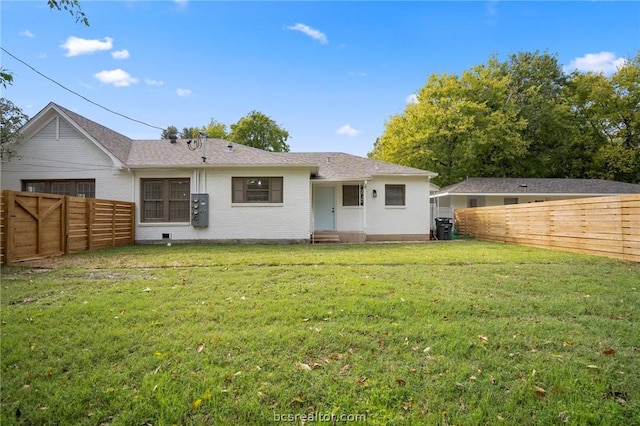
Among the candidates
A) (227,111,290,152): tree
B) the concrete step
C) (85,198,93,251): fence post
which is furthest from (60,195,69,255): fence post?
(227,111,290,152): tree

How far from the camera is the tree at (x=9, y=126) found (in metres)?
12.8

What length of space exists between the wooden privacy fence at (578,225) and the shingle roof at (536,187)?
5727 millimetres

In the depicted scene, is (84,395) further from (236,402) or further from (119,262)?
(119,262)

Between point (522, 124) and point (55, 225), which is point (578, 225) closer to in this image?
point (55, 225)

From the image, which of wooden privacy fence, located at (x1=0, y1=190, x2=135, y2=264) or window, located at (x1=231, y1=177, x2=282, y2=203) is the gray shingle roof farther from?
wooden privacy fence, located at (x1=0, y1=190, x2=135, y2=264)

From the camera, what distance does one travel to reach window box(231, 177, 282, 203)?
13531 mm

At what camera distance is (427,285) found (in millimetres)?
5520

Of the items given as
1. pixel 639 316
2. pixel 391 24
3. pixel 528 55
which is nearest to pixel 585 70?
pixel 528 55

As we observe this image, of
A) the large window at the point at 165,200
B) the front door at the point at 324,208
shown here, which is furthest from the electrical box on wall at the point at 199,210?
the front door at the point at 324,208

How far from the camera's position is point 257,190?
1355 cm

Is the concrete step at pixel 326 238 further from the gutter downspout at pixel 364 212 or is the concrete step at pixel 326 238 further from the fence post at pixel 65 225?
the fence post at pixel 65 225

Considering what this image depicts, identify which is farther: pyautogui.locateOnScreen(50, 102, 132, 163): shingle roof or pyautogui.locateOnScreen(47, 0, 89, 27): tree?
pyautogui.locateOnScreen(50, 102, 132, 163): shingle roof

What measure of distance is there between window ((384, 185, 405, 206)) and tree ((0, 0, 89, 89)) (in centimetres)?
1288

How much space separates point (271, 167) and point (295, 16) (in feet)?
18.4
